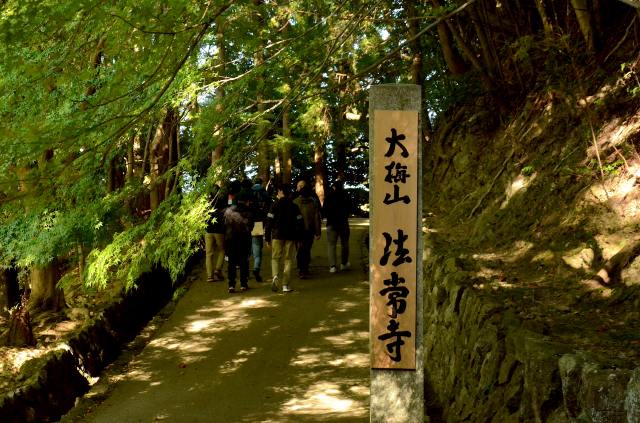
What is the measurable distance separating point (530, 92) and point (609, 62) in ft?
6.84

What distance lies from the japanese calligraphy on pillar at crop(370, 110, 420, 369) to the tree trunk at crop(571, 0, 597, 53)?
13.9ft

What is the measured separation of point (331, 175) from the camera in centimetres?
3159

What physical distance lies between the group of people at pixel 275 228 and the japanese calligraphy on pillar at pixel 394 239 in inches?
238

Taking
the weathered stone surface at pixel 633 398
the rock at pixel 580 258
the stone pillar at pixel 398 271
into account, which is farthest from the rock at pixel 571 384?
the rock at pixel 580 258

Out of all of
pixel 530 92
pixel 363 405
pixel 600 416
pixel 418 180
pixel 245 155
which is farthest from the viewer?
pixel 530 92

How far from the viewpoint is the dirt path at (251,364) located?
23.1ft

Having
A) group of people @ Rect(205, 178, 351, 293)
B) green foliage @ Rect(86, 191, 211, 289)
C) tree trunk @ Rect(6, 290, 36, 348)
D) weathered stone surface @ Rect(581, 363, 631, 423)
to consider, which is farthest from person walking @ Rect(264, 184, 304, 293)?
weathered stone surface @ Rect(581, 363, 631, 423)

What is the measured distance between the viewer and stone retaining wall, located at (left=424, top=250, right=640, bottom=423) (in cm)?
337

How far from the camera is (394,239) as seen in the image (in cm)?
475

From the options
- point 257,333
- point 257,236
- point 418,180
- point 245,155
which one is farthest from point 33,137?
point 257,236

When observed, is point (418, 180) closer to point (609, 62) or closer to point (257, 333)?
point (609, 62)

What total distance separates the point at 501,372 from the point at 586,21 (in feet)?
16.7

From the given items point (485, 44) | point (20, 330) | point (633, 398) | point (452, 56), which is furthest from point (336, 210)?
point (633, 398)

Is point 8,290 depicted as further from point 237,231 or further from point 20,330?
point 237,231
